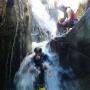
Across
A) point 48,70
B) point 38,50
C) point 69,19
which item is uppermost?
point 69,19

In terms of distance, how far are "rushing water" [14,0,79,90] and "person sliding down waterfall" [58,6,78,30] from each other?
2.8 inches

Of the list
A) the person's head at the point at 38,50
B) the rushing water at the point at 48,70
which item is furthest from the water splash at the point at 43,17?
the person's head at the point at 38,50

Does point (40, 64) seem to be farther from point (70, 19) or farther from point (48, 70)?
point (70, 19)

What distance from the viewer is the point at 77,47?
3.25 m

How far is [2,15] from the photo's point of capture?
132 inches

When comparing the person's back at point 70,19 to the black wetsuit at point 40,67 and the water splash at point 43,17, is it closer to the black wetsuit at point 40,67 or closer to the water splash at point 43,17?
the water splash at point 43,17

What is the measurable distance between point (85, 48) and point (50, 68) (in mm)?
289

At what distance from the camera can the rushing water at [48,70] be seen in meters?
3.27

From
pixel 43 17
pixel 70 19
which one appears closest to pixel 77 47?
pixel 70 19

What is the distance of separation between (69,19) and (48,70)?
394 millimetres

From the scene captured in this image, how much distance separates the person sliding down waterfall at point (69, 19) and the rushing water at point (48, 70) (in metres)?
0.07

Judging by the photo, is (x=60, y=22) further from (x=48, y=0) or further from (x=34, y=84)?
(x=34, y=84)

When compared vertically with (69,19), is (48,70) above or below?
below

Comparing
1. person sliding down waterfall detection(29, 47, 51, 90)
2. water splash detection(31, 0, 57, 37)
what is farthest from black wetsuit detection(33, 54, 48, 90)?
water splash detection(31, 0, 57, 37)
